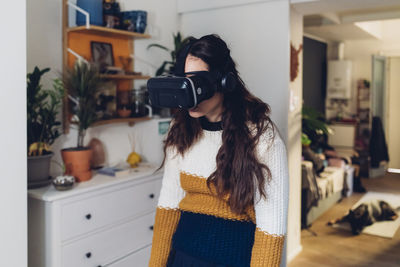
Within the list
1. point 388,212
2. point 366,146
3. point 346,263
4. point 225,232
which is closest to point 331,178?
point 388,212

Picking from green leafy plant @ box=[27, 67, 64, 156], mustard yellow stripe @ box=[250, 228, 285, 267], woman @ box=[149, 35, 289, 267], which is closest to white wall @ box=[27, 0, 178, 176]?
green leafy plant @ box=[27, 67, 64, 156]

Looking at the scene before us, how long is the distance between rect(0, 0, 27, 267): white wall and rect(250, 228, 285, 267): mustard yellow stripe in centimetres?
121

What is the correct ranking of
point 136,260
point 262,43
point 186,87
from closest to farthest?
point 186,87, point 136,260, point 262,43

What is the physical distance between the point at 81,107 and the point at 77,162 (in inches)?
12.5

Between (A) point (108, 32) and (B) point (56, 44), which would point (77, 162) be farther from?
(A) point (108, 32)

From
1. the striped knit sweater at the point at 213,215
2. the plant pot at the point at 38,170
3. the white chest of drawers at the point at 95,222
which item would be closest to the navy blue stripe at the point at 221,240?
the striped knit sweater at the point at 213,215

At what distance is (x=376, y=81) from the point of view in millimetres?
6797

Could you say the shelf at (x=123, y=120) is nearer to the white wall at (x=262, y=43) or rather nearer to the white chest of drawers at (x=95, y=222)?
the white chest of drawers at (x=95, y=222)

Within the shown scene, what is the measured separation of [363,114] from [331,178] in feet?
10.1

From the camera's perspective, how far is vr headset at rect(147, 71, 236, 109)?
114 centimetres

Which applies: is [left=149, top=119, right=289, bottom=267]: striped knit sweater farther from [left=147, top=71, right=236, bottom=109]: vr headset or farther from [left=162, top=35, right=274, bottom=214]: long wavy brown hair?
[left=147, top=71, right=236, bottom=109]: vr headset

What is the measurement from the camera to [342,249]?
151 inches

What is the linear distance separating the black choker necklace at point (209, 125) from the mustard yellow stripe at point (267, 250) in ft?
1.14

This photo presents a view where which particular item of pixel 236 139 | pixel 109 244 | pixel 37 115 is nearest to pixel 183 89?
pixel 236 139
